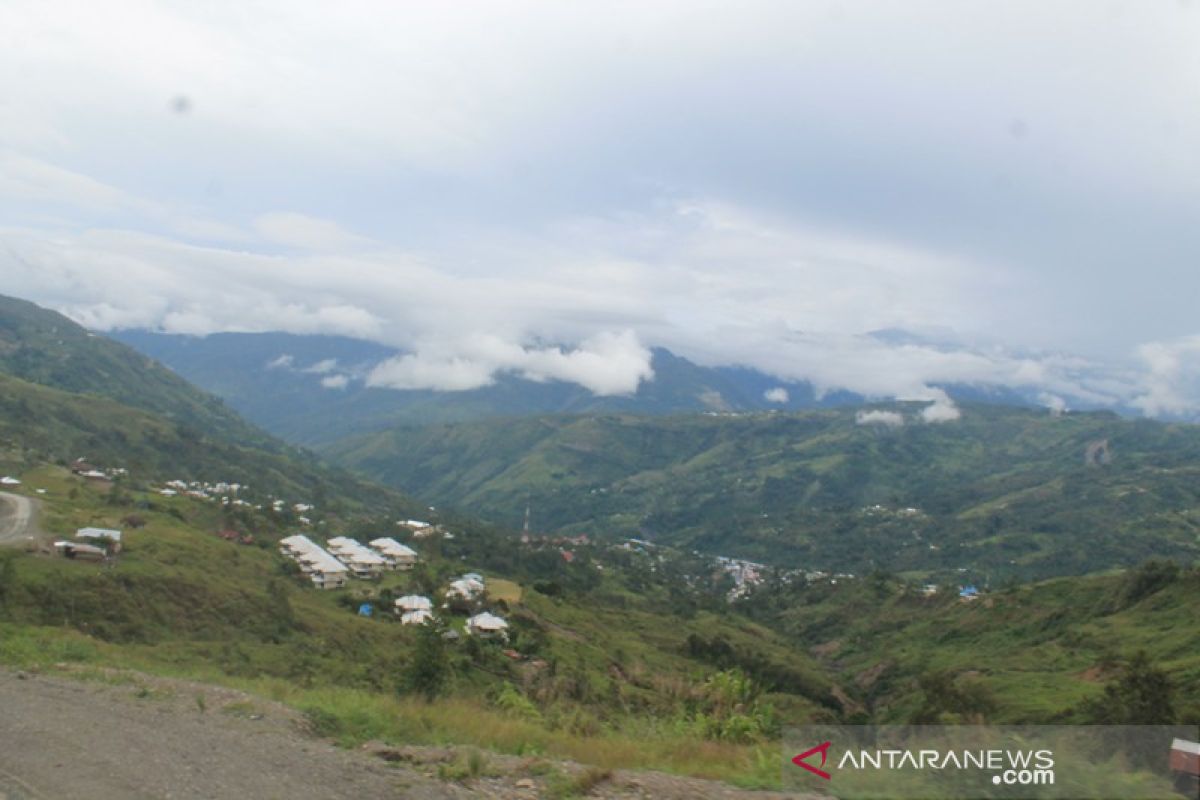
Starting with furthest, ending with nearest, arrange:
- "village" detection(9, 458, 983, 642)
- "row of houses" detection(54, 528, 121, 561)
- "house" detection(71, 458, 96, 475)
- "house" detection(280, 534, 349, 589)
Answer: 1. "house" detection(71, 458, 96, 475)
2. "house" detection(280, 534, 349, 589)
3. "village" detection(9, 458, 983, 642)
4. "row of houses" detection(54, 528, 121, 561)

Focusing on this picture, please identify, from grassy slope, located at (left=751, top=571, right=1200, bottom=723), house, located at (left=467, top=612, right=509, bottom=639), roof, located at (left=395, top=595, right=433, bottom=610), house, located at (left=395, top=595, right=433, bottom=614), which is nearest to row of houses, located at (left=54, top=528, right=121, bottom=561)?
house, located at (left=395, top=595, right=433, bottom=614)

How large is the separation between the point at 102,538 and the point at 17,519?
396 inches

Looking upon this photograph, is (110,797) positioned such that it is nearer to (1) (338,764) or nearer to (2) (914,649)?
(1) (338,764)

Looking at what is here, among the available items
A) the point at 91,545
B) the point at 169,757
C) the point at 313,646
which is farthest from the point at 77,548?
the point at 169,757

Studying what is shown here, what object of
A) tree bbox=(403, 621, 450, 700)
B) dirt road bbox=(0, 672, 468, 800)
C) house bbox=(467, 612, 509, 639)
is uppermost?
dirt road bbox=(0, 672, 468, 800)

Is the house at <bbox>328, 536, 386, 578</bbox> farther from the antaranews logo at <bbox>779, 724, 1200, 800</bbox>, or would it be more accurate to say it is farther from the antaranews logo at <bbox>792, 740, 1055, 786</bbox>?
the antaranews logo at <bbox>792, 740, 1055, 786</bbox>

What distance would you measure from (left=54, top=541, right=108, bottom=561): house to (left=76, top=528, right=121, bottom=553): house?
1.74 meters

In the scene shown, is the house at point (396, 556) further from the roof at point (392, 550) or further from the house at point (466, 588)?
the house at point (466, 588)

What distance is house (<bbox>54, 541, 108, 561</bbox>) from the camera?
3566cm

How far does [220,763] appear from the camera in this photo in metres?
8.87

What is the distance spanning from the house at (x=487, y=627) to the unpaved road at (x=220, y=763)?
3326 centimetres

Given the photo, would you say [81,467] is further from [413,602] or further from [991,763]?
[991,763]

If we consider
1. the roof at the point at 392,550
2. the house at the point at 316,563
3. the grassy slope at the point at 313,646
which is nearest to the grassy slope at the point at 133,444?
the roof at the point at 392,550

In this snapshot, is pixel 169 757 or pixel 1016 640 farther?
pixel 1016 640
